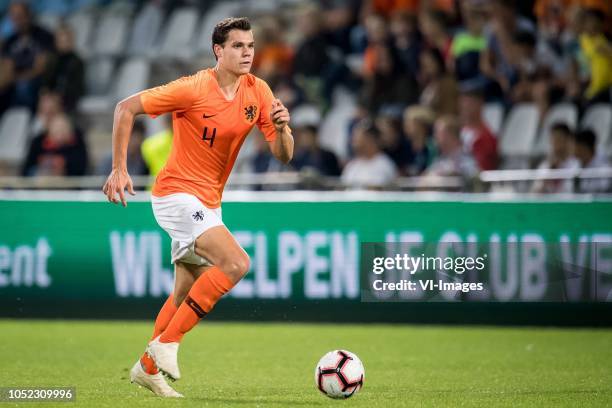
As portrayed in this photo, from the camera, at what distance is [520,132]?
15.6 meters

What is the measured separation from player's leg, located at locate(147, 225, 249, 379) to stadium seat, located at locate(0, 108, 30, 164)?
12.1 metres

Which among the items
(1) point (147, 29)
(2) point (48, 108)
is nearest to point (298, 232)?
(2) point (48, 108)

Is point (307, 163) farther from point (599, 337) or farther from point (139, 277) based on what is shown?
point (599, 337)

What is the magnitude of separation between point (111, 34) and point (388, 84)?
6713mm

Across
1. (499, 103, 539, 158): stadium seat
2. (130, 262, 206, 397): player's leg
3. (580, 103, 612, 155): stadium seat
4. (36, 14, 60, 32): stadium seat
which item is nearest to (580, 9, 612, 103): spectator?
(580, 103, 612, 155): stadium seat

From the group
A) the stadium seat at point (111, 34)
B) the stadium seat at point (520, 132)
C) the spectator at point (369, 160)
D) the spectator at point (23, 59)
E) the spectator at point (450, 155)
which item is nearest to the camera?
the spectator at point (450, 155)

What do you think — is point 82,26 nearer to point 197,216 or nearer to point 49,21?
point 49,21

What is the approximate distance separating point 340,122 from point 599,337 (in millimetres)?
6616

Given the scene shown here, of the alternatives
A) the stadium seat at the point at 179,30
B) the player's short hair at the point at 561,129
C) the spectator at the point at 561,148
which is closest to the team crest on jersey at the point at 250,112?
the spectator at the point at 561,148

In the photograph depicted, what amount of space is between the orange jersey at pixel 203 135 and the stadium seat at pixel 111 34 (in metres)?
13.2

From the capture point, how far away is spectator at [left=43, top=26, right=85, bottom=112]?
1847cm

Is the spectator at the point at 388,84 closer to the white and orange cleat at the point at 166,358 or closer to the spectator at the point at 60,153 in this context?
the spectator at the point at 60,153

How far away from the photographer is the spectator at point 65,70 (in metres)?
18.5

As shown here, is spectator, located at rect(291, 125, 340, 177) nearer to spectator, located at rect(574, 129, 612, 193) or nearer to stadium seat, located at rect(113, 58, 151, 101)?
spectator, located at rect(574, 129, 612, 193)
